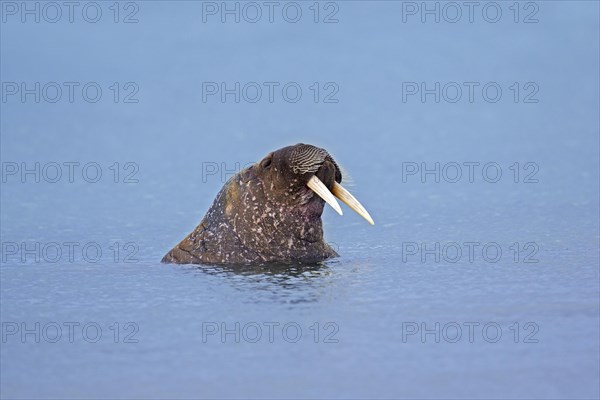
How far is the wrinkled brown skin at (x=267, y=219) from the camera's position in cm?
1342

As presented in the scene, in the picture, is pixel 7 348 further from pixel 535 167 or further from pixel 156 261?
pixel 535 167

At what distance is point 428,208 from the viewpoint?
1823 cm

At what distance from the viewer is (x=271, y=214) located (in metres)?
13.5

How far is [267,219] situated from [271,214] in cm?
6

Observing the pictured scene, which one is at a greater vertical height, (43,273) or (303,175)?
(303,175)

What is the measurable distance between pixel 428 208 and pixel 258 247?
16.5 feet

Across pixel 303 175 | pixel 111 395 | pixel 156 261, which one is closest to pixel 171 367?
pixel 111 395
